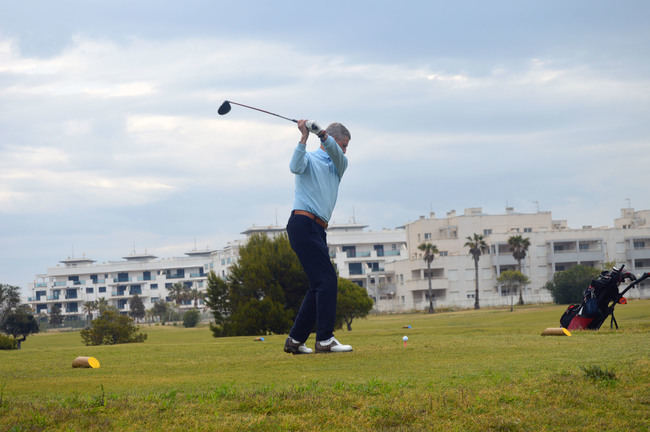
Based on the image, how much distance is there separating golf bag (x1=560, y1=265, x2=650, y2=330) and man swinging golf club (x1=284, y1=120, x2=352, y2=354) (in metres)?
5.98

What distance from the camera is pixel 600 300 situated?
1312 cm

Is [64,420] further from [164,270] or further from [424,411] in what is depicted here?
[164,270]

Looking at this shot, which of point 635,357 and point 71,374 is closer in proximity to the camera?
point 635,357

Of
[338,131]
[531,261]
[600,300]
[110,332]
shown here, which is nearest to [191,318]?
[531,261]

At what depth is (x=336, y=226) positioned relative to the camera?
18412 centimetres

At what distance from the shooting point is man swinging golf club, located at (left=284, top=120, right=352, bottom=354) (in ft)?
27.7

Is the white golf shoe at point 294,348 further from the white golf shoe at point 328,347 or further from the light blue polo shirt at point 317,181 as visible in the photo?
the light blue polo shirt at point 317,181

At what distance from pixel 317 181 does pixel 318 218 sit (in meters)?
0.41

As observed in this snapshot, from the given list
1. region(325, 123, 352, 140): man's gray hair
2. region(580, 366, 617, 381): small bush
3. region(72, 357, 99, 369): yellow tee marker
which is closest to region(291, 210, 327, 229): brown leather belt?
region(325, 123, 352, 140): man's gray hair

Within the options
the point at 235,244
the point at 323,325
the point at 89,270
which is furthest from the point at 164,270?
the point at 323,325

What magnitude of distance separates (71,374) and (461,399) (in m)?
4.17

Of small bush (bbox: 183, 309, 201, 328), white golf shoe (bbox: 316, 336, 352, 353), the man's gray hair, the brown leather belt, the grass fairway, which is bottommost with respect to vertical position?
small bush (bbox: 183, 309, 201, 328)

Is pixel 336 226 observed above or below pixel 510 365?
above

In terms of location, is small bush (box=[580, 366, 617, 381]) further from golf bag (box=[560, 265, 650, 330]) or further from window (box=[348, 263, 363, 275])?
window (box=[348, 263, 363, 275])
